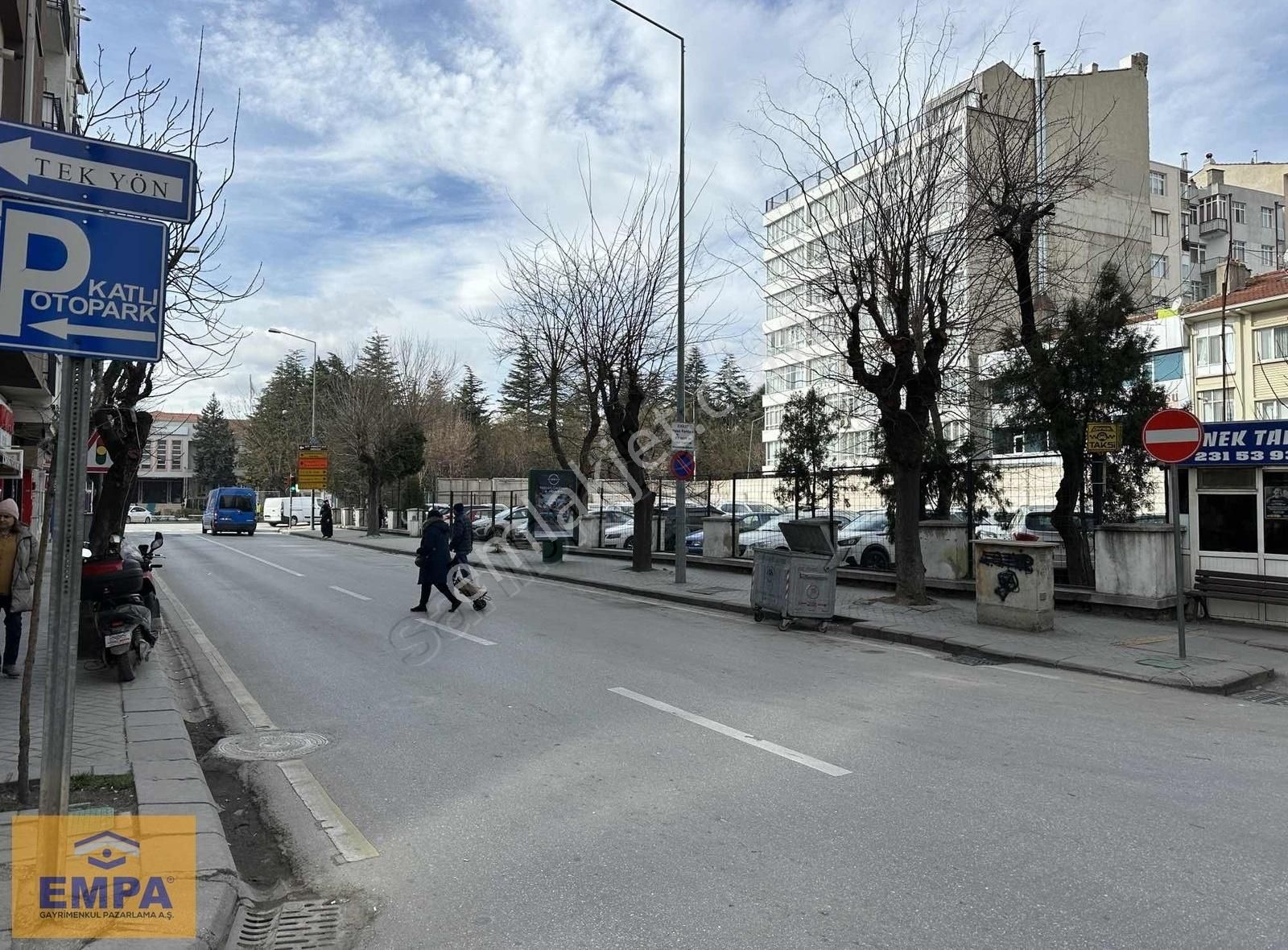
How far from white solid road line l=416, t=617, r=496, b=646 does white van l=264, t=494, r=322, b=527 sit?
45.3 m

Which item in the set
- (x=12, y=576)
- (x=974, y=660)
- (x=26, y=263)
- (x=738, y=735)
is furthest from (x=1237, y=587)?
(x=12, y=576)

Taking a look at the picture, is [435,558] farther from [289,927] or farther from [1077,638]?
[289,927]

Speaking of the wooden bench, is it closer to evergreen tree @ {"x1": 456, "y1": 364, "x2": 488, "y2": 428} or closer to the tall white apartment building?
the tall white apartment building

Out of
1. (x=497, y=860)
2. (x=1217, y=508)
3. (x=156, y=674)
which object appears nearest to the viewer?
(x=497, y=860)

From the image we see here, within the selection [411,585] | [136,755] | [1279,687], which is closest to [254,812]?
[136,755]

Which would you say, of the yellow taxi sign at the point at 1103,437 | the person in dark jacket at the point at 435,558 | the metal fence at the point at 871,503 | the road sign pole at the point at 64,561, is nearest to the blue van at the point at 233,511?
the metal fence at the point at 871,503

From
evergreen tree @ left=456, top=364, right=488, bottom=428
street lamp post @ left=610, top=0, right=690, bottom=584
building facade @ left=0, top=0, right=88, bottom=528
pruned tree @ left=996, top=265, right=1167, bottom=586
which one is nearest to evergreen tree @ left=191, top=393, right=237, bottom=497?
evergreen tree @ left=456, top=364, right=488, bottom=428

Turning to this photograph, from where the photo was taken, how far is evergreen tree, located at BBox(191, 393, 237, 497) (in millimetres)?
85938

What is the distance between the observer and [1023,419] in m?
14.1

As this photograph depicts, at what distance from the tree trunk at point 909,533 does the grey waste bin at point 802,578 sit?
6.54 ft

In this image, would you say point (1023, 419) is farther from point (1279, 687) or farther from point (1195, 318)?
point (1195, 318)

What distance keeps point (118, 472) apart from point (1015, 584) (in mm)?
11360

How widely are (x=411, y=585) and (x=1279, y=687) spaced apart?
14.2 m

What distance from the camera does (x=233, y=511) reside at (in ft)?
136
